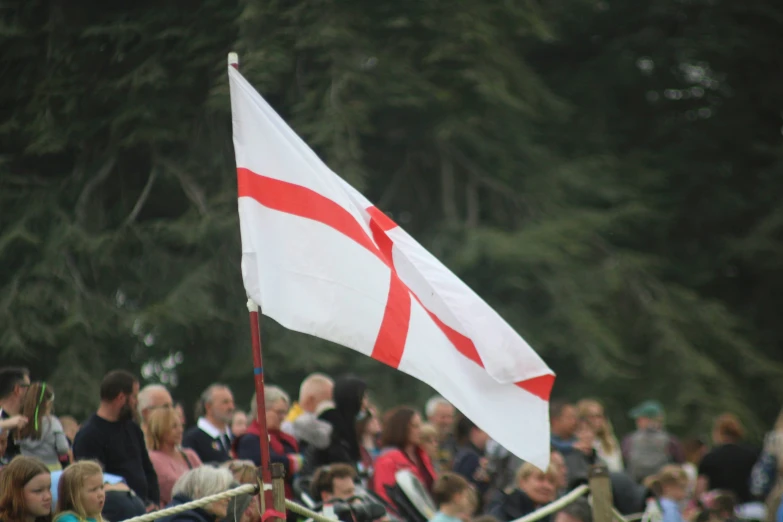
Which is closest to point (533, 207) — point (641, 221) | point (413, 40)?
point (641, 221)

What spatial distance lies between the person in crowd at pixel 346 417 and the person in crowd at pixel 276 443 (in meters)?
0.18

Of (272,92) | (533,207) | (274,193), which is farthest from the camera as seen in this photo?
(533,207)

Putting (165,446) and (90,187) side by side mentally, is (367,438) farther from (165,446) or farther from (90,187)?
(90,187)

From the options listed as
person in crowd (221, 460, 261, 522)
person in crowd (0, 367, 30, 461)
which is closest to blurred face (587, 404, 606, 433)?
person in crowd (221, 460, 261, 522)

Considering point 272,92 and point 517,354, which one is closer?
point 517,354

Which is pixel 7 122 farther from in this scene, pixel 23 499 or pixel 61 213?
pixel 23 499

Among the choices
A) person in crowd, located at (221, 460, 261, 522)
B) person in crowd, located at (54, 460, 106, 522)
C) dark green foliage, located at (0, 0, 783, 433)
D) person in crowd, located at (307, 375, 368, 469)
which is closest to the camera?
person in crowd, located at (54, 460, 106, 522)

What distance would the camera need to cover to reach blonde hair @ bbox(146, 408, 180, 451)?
6.71 metres

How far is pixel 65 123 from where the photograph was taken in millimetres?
10320

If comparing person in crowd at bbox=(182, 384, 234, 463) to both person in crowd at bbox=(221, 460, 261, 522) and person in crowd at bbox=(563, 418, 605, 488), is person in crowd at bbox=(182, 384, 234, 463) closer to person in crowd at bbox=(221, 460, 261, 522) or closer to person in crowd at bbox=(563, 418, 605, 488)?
person in crowd at bbox=(221, 460, 261, 522)

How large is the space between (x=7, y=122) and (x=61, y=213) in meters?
1.28

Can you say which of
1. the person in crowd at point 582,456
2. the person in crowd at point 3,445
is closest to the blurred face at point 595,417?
the person in crowd at point 582,456

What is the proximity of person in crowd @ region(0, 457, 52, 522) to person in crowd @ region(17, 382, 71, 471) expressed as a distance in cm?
82

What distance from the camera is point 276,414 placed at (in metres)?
7.42
